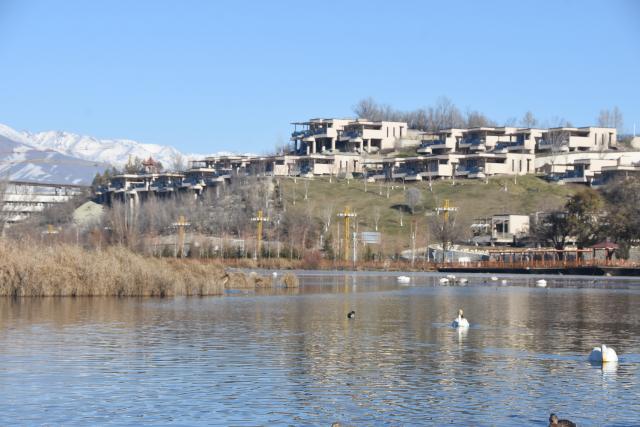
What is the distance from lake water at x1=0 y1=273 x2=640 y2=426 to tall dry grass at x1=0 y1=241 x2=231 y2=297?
4.15 ft

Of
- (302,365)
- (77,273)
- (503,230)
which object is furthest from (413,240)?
(302,365)

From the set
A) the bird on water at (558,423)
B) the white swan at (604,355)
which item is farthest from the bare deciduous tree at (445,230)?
the bird on water at (558,423)

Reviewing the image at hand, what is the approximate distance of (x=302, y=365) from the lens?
1243 inches

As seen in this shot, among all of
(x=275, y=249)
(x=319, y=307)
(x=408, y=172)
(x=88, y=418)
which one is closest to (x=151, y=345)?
(x=88, y=418)

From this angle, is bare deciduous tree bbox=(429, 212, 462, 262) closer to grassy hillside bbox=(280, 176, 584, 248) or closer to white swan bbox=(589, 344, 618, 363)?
grassy hillside bbox=(280, 176, 584, 248)

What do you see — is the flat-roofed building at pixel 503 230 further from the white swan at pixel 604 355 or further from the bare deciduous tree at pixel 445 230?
the white swan at pixel 604 355

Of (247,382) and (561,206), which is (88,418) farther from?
(561,206)

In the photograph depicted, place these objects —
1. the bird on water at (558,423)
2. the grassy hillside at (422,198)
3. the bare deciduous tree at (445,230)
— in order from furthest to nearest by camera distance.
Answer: the grassy hillside at (422,198) → the bare deciduous tree at (445,230) → the bird on water at (558,423)

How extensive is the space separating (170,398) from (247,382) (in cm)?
296

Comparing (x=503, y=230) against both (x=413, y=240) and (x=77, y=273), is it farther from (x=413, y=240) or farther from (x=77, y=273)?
(x=77, y=273)

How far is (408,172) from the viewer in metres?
195

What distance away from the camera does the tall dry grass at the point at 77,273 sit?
174 feet

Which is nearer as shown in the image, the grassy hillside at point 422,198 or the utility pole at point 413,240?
the utility pole at point 413,240

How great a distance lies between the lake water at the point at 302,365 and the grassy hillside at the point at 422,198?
102265mm
